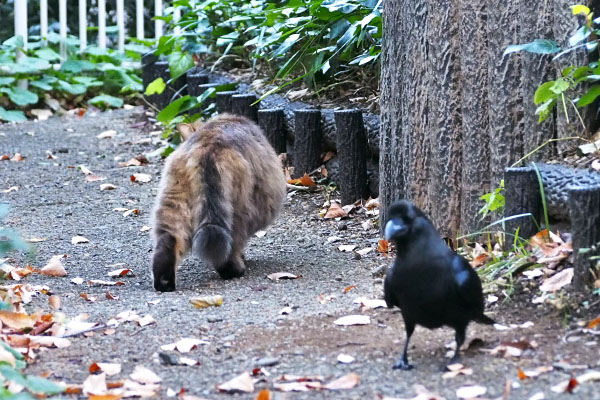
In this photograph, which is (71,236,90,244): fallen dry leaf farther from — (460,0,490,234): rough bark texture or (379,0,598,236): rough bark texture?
(460,0,490,234): rough bark texture

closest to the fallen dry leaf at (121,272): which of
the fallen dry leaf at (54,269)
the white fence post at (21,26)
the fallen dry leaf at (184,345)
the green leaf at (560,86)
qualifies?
the fallen dry leaf at (54,269)

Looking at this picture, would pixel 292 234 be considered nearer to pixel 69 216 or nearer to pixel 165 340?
pixel 69 216

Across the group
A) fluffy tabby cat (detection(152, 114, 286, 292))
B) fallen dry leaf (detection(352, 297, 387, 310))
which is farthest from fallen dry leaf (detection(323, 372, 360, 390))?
fluffy tabby cat (detection(152, 114, 286, 292))

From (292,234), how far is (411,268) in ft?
9.11

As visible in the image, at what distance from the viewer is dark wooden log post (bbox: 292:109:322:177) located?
6762 mm

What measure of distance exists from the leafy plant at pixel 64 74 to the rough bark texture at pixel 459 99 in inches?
261

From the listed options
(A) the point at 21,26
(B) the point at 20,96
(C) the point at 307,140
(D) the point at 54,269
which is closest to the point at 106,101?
(B) the point at 20,96

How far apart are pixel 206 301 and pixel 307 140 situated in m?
2.66

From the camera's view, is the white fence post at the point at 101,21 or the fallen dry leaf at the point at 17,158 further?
the white fence post at the point at 101,21

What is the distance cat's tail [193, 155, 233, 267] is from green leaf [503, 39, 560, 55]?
1.57m

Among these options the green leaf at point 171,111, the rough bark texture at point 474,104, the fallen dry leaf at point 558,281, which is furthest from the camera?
the green leaf at point 171,111

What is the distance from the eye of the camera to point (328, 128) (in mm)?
6777

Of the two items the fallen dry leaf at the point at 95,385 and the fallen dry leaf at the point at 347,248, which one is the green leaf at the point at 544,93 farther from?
the fallen dry leaf at the point at 95,385

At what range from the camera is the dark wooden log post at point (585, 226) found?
11.8 ft
